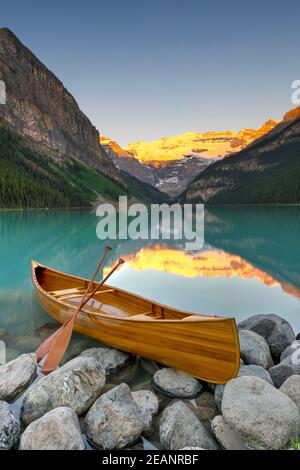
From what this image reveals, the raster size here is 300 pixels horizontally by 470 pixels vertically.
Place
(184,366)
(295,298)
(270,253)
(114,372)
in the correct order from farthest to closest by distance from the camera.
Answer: (270,253) → (295,298) → (114,372) → (184,366)

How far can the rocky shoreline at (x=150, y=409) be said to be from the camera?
20.5ft

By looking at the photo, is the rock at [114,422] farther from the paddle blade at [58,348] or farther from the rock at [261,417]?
the paddle blade at [58,348]

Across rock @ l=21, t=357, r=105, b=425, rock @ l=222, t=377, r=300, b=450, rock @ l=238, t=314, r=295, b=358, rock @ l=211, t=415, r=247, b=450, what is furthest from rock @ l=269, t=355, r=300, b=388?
rock @ l=21, t=357, r=105, b=425

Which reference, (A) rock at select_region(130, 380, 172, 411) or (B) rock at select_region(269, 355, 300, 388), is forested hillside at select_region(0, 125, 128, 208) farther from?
(B) rock at select_region(269, 355, 300, 388)

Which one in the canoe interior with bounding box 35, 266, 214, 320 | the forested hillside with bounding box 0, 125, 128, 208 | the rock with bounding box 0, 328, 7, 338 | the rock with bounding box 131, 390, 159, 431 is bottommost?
the rock with bounding box 0, 328, 7, 338

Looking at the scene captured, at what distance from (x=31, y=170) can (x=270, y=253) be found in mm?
157998

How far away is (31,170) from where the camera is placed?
6821 inches

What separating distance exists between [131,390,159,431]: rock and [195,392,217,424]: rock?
0.99 meters

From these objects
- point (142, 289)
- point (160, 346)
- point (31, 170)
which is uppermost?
→ point (31, 170)

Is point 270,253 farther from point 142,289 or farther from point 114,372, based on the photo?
point 114,372

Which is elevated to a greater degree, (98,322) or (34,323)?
(98,322)

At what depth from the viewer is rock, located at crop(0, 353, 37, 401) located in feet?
28.1

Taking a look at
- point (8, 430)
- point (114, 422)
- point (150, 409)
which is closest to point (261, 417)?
point (150, 409)
